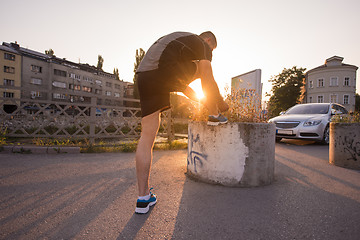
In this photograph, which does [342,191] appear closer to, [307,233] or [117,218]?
[307,233]

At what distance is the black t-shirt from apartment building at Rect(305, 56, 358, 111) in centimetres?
4831

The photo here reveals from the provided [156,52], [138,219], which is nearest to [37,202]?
[138,219]

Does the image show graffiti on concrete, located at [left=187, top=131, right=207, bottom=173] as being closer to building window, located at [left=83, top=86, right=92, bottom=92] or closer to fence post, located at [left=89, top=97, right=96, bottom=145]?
fence post, located at [left=89, top=97, right=96, bottom=145]

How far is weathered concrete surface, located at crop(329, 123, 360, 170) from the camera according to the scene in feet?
11.6

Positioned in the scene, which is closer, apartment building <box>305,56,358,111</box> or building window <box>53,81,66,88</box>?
apartment building <box>305,56,358,111</box>

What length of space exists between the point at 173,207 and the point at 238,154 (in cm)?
108

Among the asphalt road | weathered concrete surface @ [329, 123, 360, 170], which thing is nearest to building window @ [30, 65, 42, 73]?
the asphalt road

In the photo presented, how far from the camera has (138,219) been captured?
160 centimetres

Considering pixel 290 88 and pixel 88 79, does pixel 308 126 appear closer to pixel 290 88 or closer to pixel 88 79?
pixel 290 88

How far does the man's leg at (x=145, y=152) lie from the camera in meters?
1.73

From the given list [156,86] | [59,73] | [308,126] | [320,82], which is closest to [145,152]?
[156,86]

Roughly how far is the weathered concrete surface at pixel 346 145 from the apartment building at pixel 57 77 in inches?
1301

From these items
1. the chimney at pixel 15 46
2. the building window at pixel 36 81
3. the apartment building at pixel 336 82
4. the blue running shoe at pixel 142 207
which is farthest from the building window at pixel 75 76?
the apartment building at pixel 336 82

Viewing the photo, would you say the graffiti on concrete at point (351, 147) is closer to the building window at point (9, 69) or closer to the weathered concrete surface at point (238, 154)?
the weathered concrete surface at point (238, 154)
